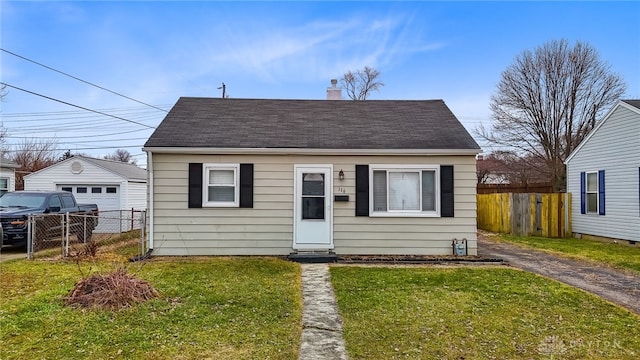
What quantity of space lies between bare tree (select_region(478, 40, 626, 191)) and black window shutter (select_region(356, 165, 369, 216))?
657 inches

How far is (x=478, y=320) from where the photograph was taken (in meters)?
4.68

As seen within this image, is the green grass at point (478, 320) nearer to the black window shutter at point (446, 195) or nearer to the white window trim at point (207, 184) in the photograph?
the black window shutter at point (446, 195)

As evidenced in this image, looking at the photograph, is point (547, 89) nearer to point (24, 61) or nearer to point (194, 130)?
point (194, 130)

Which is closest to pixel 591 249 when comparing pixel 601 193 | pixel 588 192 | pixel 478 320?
pixel 601 193

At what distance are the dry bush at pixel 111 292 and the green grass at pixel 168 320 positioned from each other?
16 cm

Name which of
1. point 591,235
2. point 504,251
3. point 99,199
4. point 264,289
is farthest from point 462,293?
point 99,199

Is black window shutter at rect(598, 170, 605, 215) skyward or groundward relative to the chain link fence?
Answer: skyward

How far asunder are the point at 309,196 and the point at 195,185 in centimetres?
258

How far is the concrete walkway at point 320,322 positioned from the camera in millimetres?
3801

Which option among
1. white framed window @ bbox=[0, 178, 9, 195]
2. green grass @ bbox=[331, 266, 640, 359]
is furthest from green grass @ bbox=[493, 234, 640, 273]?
white framed window @ bbox=[0, 178, 9, 195]

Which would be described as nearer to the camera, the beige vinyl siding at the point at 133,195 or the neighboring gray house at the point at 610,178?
the neighboring gray house at the point at 610,178

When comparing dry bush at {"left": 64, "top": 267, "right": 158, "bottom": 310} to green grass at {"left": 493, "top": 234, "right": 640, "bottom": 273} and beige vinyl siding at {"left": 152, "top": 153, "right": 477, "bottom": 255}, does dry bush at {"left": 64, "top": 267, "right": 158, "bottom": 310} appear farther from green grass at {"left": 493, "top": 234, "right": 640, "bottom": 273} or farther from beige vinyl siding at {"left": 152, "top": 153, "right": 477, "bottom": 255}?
green grass at {"left": 493, "top": 234, "right": 640, "bottom": 273}

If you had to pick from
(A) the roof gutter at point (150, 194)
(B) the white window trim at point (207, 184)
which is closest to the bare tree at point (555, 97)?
(B) the white window trim at point (207, 184)

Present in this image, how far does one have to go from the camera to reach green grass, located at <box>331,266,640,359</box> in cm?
386
